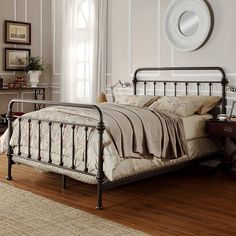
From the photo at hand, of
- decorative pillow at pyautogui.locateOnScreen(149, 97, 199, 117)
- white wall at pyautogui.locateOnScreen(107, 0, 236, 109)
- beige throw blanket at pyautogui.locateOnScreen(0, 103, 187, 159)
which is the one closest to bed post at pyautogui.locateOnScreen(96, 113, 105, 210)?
beige throw blanket at pyautogui.locateOnScreen(0, 103, 187, 159)

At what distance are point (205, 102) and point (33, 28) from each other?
4313 mm

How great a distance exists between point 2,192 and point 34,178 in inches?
25.4

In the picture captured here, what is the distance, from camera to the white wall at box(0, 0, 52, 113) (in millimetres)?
7778

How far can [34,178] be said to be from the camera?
15.1 ft

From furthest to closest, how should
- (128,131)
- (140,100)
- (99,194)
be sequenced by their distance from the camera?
(140,100)
(128,131)
(99,194)

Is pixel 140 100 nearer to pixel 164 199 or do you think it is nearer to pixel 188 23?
pixel 188 23

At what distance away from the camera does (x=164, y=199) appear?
12.9 ft

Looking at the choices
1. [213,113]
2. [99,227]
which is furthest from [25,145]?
[213,113]

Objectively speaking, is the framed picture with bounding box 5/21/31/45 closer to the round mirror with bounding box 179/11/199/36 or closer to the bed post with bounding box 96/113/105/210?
the round mirror with bounding box 179/11/199/36

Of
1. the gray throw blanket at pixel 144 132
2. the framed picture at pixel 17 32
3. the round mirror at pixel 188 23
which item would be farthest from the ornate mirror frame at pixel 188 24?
the framed picture at pixel 17 32

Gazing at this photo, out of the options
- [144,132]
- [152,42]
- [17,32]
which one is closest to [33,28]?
[17,32]

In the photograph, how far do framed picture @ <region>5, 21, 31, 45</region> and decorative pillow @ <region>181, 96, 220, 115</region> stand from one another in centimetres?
398

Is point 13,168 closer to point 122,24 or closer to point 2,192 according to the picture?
point 2,192

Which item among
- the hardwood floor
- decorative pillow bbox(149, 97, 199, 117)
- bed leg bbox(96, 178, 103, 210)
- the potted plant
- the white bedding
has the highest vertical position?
the potted plant
